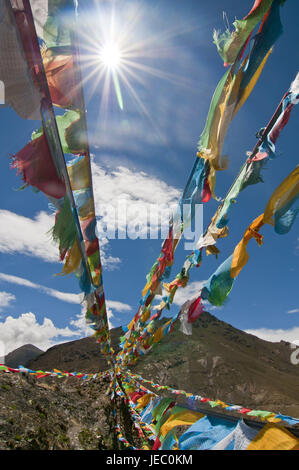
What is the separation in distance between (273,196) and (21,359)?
91.1m

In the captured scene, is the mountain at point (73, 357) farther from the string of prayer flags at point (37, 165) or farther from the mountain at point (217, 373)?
the string of prayer flags at point (37, 165)

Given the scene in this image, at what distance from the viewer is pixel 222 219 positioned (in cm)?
251

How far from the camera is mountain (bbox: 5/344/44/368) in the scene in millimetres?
74575

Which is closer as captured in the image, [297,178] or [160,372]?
Result: [297,178]

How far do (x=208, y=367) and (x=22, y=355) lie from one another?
57352mm

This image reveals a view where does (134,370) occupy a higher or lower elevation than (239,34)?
lower

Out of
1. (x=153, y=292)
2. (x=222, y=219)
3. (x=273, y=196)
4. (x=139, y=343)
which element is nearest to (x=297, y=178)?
(x=273, y=196)

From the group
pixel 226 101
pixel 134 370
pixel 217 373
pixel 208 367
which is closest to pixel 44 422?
pixel 226 101

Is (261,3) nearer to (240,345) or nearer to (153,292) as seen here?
(153,292)

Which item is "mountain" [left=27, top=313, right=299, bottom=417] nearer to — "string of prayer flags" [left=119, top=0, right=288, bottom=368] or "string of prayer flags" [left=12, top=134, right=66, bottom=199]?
"string of prayer flags" [left=119, top=0, right=288, bottom=368]

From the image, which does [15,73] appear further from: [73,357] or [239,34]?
[73,357]

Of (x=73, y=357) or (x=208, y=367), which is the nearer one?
(x=208, y=367)

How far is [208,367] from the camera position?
53.9 meters

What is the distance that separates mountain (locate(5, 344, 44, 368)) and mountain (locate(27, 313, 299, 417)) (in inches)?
451
